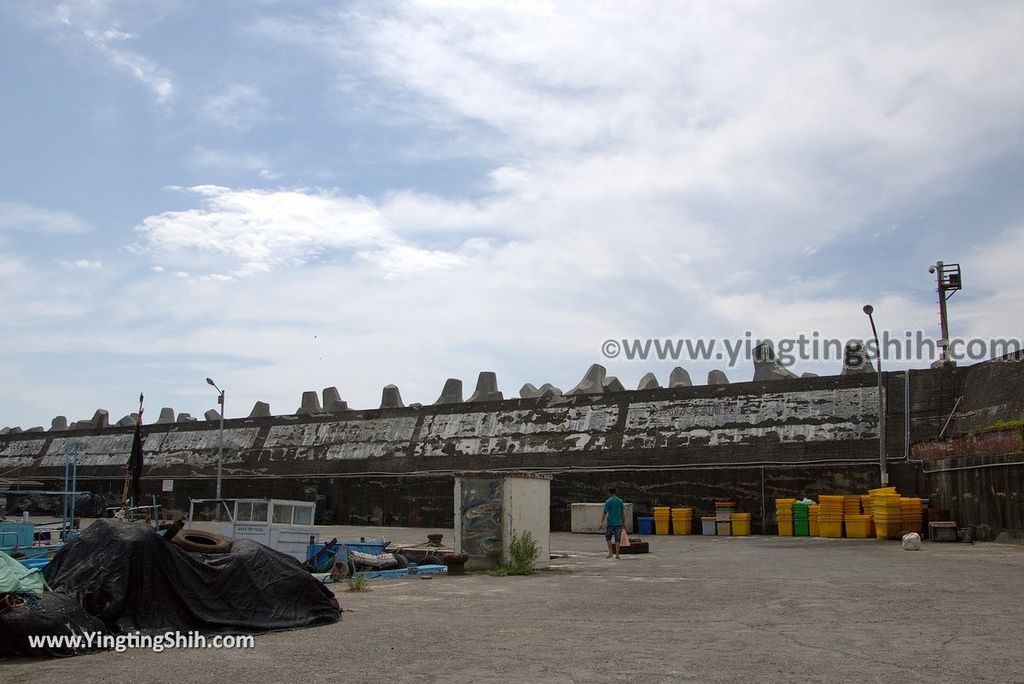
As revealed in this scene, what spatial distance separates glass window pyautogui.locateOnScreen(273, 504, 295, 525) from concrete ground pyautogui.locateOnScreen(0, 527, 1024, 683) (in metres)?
2.84

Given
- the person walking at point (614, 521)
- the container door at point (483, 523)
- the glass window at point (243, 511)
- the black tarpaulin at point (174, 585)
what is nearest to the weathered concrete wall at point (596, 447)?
the person walking at point (614, 521)

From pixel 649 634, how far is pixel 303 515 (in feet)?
33.9

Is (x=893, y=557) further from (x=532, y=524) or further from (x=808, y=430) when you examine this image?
(x=808, y=430)

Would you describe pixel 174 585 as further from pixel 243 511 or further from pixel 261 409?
pixel 261 409

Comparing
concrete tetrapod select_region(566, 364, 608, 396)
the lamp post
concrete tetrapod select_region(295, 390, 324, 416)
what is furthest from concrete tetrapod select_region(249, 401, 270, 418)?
the lamp post

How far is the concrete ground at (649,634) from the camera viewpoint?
7605mm

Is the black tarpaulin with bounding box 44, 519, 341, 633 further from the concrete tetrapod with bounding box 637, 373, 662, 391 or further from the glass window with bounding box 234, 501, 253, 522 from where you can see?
the concrete tetrapod with bounding box 637, 373, 662, 391

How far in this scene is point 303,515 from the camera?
1812 centimetres

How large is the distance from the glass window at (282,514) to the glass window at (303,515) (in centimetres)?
19

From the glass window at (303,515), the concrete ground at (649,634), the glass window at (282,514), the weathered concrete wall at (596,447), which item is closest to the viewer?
the concrete ground at (649,634)

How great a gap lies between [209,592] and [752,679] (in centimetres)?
627

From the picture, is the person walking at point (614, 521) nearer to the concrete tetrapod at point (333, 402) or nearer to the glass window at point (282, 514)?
the glass window at point (282, 514)

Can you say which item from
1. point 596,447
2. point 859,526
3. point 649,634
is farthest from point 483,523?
point 596,447

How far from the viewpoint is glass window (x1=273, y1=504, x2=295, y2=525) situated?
1755cm
